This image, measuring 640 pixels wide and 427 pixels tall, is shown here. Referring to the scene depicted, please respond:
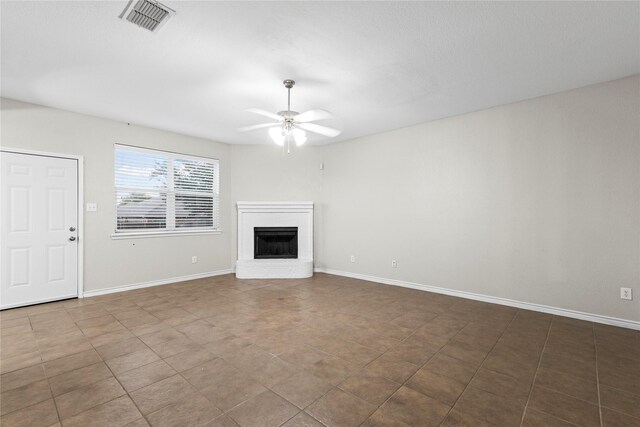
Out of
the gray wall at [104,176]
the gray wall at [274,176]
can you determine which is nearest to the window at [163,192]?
the gray wall at [104,176]

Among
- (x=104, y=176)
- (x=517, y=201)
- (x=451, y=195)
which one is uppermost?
(x=104, y=176)

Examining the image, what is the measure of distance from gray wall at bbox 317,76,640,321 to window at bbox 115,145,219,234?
2.90 metres

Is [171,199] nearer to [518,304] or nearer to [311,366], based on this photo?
[311,366]

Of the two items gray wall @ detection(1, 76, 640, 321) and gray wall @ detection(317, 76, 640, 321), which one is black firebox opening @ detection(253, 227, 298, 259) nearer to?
gray wall @ detection(1, 76, 640, 321)

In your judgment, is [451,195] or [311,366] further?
[451,195]

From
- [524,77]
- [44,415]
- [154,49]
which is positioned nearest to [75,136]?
[154,49]

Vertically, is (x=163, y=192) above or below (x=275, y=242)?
above

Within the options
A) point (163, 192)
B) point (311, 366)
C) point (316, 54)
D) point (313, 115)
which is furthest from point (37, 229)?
point (316, 54)

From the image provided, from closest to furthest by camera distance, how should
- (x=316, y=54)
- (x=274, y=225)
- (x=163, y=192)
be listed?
(x=316, y=54)
(x=163, y=192)
(x=274, y=225)

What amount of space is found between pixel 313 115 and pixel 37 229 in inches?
155

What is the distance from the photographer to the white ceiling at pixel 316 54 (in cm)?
214

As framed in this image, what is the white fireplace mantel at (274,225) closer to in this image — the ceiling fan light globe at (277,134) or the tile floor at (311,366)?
the tile floor at (311,366)

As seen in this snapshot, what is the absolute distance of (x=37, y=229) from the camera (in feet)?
12.8

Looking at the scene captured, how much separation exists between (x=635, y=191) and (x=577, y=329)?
5.10 feet
